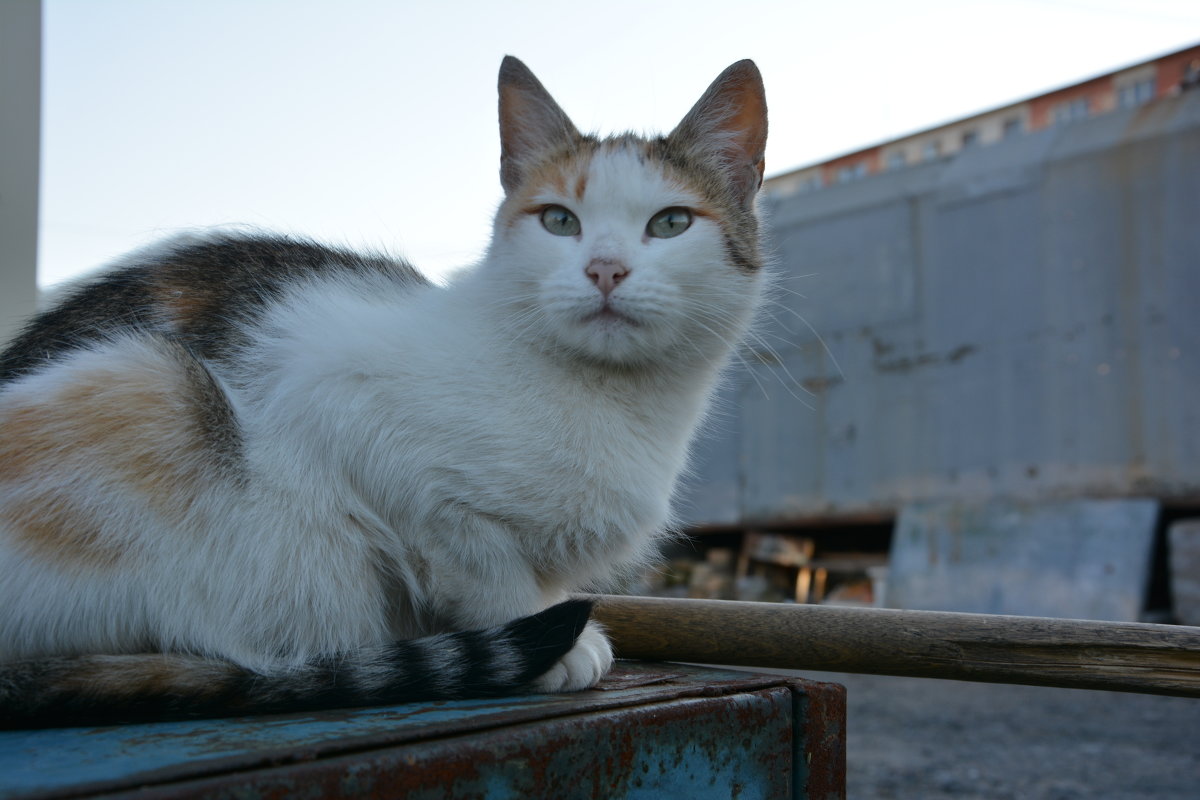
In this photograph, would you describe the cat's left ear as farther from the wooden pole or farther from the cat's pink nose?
the wooden pole

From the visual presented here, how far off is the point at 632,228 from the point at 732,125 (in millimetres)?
376

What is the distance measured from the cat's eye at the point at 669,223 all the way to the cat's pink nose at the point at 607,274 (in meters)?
0.14

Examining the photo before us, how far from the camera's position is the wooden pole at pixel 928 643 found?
4.20 ft

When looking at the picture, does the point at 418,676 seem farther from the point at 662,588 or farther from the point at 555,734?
the point at 662,588

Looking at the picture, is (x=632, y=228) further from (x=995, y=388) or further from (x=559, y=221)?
(x=995, y=388)

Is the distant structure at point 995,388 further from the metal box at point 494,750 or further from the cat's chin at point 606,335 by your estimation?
the metal box at point 494,750

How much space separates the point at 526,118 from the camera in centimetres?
160

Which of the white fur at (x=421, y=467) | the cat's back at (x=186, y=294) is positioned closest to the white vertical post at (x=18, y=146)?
the cat's back at (x=186, y=294)

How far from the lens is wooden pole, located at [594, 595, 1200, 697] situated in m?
1.28

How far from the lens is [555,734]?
3.04 feet

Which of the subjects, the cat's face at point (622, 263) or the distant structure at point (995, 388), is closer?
the cat's face at point (622, 263)

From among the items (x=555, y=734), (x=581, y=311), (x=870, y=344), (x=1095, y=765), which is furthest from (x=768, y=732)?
(x=870, y=344)

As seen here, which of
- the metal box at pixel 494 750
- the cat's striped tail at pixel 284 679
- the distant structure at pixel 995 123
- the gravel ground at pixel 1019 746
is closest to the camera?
the metal box at pixel 494 750

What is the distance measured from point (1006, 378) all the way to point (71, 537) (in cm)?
712
